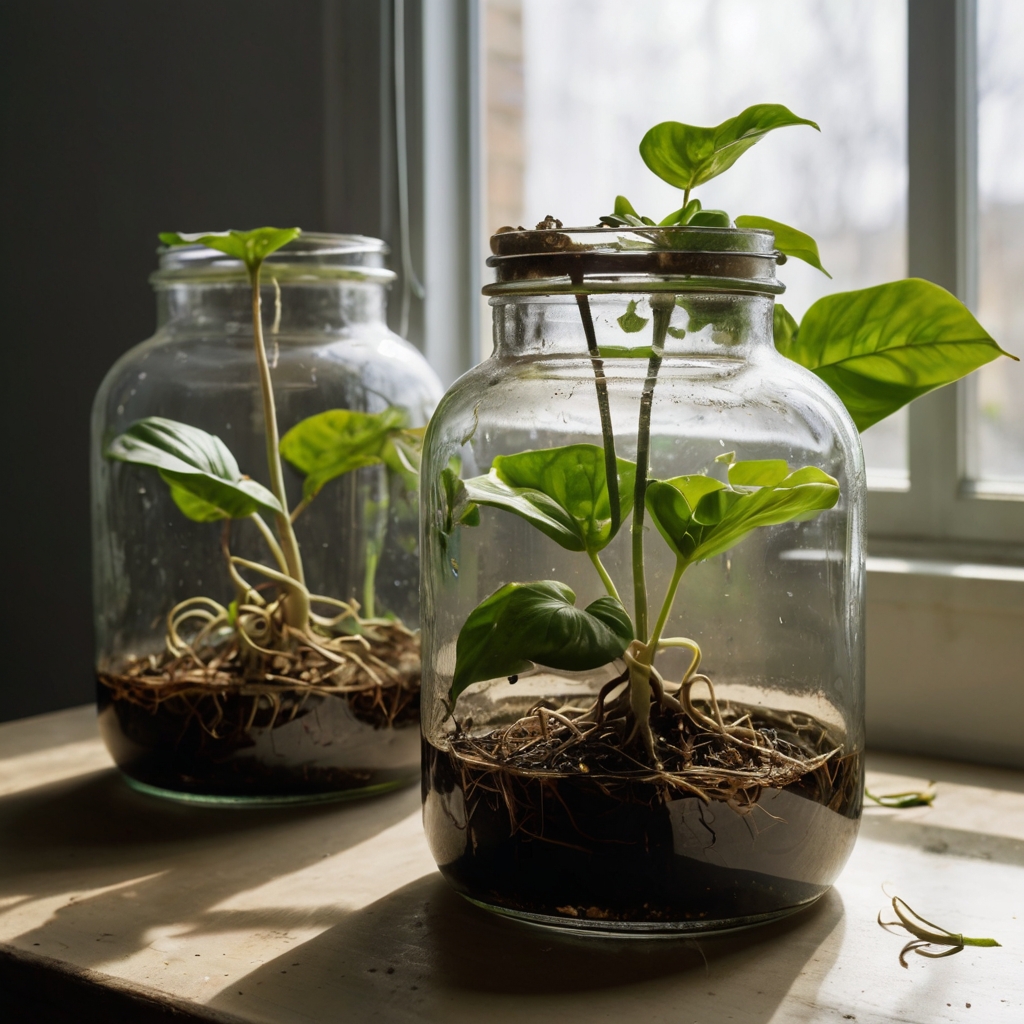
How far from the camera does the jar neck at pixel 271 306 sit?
3.22 feet

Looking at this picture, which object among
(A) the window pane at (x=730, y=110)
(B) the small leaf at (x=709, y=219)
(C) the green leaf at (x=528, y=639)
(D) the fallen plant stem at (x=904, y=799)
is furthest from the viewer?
(A) the window pane at (x=730, y=110)

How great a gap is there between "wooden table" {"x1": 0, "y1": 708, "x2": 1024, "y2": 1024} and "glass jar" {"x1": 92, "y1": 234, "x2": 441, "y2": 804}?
0.09 m

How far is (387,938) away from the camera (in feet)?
2.12

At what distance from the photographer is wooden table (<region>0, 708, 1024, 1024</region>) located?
22.2 inches

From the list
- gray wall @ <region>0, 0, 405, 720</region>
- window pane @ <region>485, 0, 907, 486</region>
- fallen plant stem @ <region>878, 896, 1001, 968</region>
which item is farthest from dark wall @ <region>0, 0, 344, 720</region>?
fallen plant stem @ <region>878, 896, 1001, 968</region>

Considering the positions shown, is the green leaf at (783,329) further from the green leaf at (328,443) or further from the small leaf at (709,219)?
the green leaf at (328,443)

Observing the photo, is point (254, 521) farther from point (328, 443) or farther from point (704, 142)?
point (704, 142)

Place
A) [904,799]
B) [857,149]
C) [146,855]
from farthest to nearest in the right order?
[857,149] < [904,799] < [146,855]

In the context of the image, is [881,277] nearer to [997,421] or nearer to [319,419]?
[997,421]

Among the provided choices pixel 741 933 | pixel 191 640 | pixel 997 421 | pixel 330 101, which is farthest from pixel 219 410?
pixel 997 421

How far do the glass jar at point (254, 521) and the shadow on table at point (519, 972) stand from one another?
0.25 metres

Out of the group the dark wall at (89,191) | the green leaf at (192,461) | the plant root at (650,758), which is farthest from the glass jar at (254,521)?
the dark wall at (89,191)

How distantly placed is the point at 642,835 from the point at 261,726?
356 millimetres

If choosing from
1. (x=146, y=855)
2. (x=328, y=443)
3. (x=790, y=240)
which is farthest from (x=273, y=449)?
(x=790, y=240)
